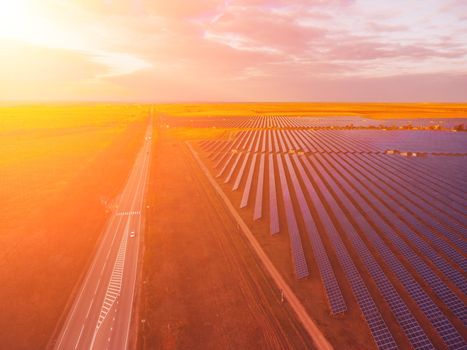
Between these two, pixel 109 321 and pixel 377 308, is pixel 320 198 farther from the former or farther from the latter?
pixel 109 321

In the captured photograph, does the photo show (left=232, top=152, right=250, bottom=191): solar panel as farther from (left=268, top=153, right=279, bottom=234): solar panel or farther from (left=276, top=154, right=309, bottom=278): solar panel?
(left=276, top=154, right=309, bottom=278): solar panel

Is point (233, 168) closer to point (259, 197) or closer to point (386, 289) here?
point (259, 197)

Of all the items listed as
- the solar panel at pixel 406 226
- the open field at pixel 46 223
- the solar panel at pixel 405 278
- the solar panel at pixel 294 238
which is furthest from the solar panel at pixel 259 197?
the open field at pixel 46 223

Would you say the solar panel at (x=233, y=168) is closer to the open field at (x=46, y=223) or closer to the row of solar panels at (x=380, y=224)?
the row of solar panels at (x=380, y=224)

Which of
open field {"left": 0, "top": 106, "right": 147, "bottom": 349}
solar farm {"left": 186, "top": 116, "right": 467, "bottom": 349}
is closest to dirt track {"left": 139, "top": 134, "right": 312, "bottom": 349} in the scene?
solar farm {"left": 186, "top": 116, "right": 467, "bottom": 349}

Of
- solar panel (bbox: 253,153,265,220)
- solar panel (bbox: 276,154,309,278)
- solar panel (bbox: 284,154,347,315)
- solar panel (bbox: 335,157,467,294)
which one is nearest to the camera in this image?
solar panel (bbox: 284,154,347,315)

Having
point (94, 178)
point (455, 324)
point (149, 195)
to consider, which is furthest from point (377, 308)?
point (94, 178)
